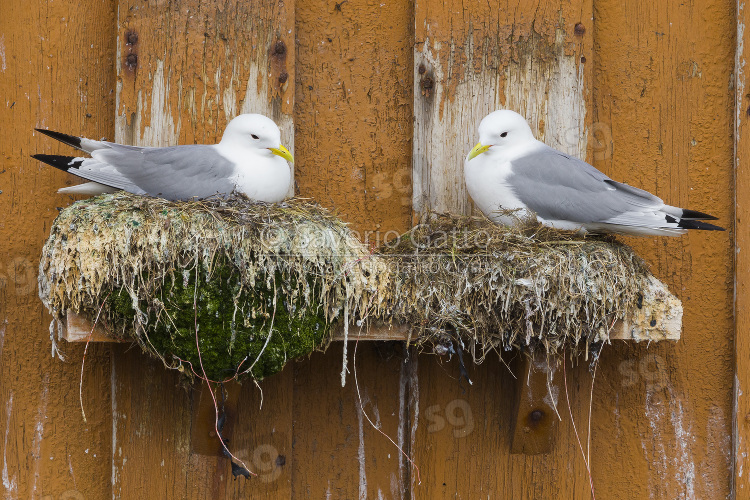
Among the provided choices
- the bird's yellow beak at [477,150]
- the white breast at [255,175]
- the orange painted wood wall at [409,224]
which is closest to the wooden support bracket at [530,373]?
the orange painted wood wall at [409,224]

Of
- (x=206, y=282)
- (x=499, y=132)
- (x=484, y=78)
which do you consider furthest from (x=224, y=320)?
(x=484, y=78)

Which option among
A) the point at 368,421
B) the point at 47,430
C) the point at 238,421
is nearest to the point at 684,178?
the point at 368,421

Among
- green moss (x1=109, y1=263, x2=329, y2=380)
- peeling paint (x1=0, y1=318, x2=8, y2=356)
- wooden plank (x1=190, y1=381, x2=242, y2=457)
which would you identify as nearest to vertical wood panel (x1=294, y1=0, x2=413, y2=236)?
green moss (x1=109, y1=263, x2=329, y2=380)

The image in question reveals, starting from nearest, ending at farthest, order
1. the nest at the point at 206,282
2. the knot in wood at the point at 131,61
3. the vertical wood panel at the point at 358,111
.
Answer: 1. the nest at the point at 206,282
2. the knot in wood at the point at 131,61
3. the vertical wood panel at the point at 358,111

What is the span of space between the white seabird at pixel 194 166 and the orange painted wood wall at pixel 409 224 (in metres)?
0.17

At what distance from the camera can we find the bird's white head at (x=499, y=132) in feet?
9.01

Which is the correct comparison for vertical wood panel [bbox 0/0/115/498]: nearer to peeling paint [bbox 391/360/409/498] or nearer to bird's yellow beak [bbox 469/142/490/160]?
peeling paint [bbox 391/360/409/498]

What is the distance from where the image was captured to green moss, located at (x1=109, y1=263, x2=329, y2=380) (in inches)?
89.5

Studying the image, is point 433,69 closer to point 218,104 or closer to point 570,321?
point 218,104

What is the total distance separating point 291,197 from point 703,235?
1.62m

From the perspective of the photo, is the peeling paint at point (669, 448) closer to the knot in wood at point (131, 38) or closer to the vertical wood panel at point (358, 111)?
the vertical wood panel at point (358, 111)

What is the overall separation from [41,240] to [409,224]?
142 centimetres

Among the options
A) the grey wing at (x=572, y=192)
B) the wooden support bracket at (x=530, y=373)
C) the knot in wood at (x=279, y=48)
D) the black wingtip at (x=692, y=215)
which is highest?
the knot in wood at (x=279, y=48)

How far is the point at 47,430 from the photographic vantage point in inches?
108
